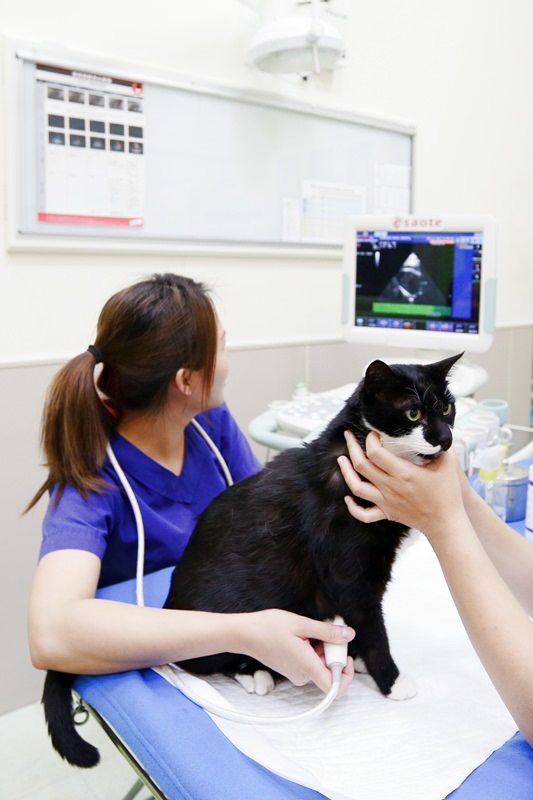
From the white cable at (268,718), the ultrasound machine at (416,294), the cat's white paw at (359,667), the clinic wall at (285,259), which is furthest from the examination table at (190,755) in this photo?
the clinic wall at (285,259)

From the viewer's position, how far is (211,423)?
4.08 ft

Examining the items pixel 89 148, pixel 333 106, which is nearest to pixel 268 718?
pixel 89 148

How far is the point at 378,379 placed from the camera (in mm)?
739

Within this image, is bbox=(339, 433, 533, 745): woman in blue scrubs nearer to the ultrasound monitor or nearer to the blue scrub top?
the blue scrub top

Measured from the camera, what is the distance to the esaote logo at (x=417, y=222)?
166 cm

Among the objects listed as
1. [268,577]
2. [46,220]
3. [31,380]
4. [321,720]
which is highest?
[46,220]

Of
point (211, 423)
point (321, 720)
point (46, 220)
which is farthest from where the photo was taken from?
point (46, 220)

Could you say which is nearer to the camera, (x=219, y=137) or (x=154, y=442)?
(x=154, y=442)

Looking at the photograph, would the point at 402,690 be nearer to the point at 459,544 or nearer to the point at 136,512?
the point at 459,544

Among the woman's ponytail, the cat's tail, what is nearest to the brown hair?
the woman's ponytail

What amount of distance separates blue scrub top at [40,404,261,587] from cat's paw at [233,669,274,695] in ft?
0.80

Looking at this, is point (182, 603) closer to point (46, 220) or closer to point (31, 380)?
point (31, 380)

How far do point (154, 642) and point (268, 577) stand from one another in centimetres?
14

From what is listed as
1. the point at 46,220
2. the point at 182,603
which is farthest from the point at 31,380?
the point at 182,603
